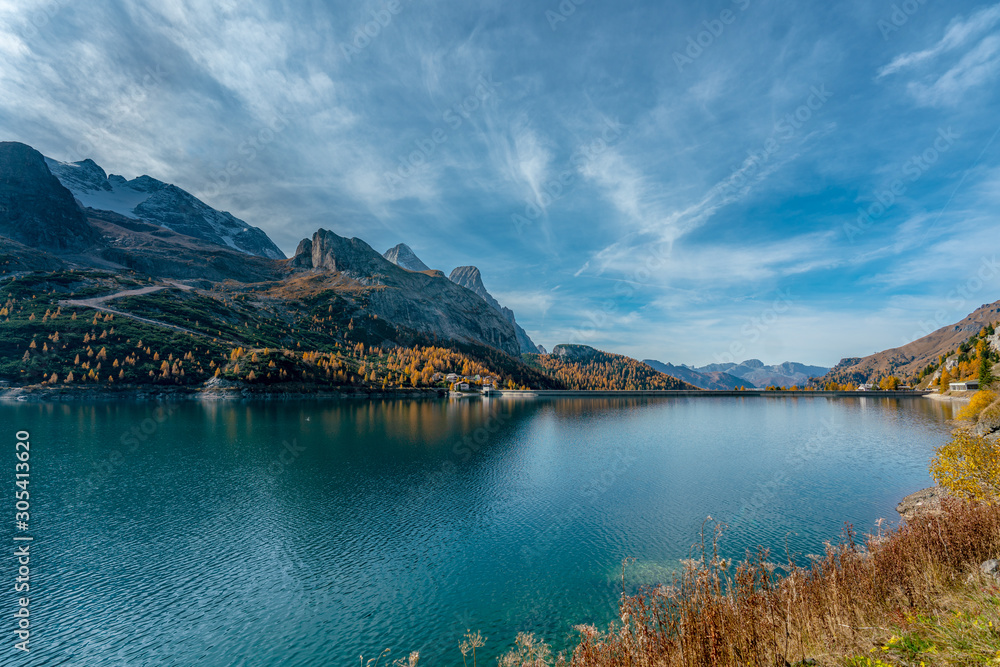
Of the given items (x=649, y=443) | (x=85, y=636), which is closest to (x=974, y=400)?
(x=649, y=443)

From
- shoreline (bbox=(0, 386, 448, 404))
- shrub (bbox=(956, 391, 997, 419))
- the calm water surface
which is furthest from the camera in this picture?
shoreline (bbox=(0, 386, 448, 404))

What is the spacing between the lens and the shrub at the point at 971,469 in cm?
2120

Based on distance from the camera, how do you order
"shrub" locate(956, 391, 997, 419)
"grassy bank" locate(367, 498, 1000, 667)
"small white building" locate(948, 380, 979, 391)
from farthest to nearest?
1. "small white building" locate(948, 380, 979, 391)
2. "shrub" locate(956, 391, 997, 419)
3. "grassy bank" locate(367, 498, 1000, 667)

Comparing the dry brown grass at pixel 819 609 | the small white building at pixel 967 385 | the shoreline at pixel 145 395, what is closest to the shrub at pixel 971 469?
the dry brown grass at pixel 819 609

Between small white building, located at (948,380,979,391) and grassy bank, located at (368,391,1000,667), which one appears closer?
grassy bank, located at (368,391,1000,667)

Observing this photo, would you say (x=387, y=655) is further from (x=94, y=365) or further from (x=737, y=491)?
(x=94, y=365)

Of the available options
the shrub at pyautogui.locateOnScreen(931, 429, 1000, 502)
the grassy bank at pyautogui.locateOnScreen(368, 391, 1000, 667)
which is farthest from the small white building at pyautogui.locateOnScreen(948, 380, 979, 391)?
the grassy bank at pyautogui.locateOnScreen(368, 391, 1000, 667)

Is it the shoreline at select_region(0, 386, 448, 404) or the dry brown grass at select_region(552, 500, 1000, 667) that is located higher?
the dry brown grass at select_region(552, 500, 1000, 667)

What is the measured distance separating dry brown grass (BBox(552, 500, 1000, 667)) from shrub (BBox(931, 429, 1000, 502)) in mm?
7138

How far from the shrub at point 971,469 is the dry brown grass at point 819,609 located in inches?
281

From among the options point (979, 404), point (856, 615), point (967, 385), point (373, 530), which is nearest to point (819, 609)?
point (856, 615)

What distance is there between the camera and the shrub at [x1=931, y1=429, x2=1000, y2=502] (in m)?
21.2

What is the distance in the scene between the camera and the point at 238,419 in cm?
10306

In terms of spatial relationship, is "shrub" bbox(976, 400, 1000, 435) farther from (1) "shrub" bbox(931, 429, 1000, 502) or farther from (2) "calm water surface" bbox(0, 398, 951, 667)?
(1) "shrub" bbox(931, 429, 1000, 502)
